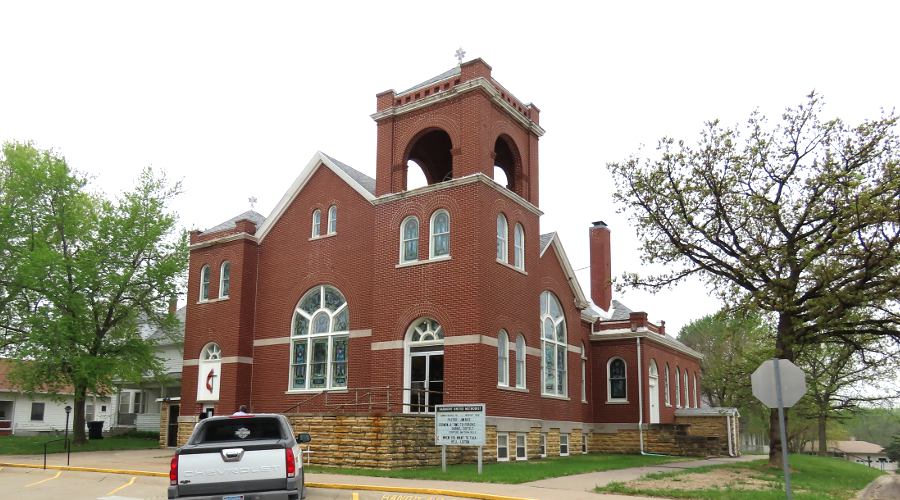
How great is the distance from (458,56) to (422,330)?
30.3ft

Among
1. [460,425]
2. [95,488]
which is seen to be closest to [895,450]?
[460,425]

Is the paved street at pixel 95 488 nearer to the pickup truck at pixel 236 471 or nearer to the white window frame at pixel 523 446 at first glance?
the pickup truck at pixel 236 471

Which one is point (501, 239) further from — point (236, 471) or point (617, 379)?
point (236, 471)

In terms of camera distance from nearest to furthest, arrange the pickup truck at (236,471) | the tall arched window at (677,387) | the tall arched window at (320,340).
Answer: the pickup truck at (236,471), the tall arched window at (320,340), the tall arched window at (677,387)

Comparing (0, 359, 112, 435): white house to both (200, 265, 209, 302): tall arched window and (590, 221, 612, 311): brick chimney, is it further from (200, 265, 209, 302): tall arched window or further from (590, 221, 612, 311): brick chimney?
(590, 221, 612, 311): brick chimney

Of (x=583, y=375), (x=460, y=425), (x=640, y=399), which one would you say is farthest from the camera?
(x=583, y=375)

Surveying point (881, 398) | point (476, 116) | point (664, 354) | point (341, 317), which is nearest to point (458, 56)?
point (476, 116)

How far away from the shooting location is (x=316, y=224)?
29.0m

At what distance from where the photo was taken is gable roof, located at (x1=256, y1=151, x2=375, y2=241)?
2789 cm

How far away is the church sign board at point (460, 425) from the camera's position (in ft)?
63.0

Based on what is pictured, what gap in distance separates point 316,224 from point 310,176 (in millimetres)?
1915

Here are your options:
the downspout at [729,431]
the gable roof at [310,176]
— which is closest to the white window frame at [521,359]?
the gable roof at [310,176]

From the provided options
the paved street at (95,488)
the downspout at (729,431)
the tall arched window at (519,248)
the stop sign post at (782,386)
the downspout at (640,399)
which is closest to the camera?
the stop sign post at (782,386)

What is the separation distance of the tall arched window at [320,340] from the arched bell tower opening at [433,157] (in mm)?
5870
